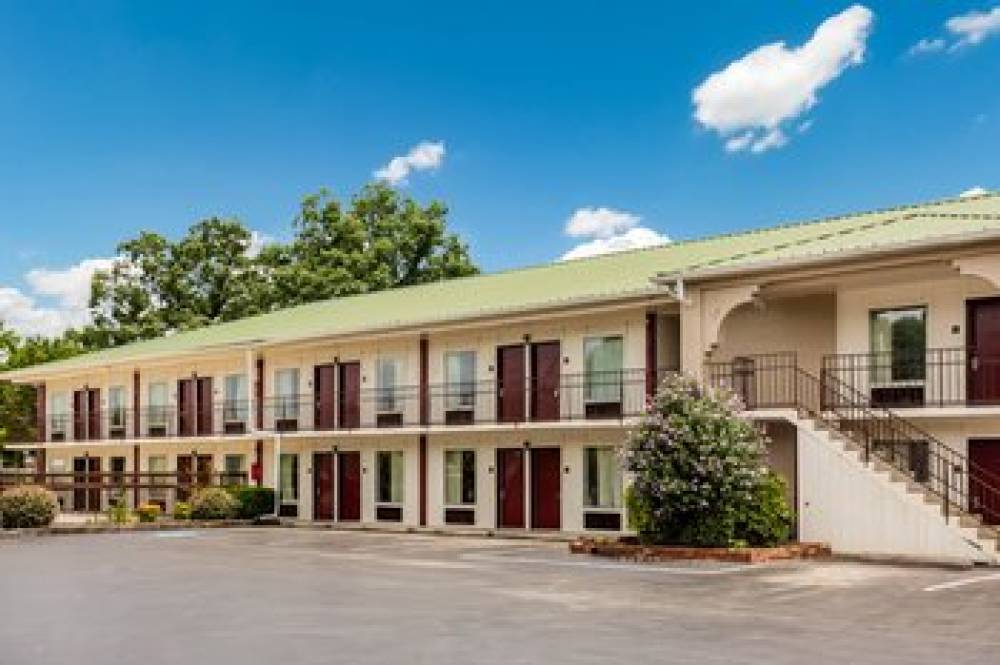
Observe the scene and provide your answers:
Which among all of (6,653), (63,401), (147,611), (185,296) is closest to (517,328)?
(147,611)

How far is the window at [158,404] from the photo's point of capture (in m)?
45.8

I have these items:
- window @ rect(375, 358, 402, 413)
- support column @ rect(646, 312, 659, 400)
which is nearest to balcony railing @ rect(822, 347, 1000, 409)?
support column @ rect(646, 312, 659, 400)

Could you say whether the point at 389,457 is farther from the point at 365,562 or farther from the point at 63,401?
the point at 63,401

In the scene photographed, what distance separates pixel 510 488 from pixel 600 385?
13.0 ft

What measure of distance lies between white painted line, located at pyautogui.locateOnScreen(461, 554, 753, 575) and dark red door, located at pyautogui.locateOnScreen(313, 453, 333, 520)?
1400 cm

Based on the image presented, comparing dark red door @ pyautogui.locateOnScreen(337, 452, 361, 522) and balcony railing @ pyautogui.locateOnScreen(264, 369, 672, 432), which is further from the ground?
balcony railing @ pyautogui.locateOnScreen(264, 369, 672, 432)

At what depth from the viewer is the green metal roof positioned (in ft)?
81.6

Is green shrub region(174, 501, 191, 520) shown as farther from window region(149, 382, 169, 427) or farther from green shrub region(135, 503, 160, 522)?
window region(149, 382, 169, 427)


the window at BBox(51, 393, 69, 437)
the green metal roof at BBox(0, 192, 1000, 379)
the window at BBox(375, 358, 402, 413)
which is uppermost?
the green metal roof at BBox(0, 192, 1000, 379)

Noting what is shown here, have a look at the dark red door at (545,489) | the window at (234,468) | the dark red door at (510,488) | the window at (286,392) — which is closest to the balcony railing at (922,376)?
the dark red door at (545,489)

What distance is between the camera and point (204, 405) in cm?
4416

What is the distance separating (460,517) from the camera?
111 ft

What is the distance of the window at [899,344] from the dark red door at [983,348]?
0.97 metres

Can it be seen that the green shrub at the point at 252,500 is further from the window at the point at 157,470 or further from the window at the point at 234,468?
the window at the point at 157,470
